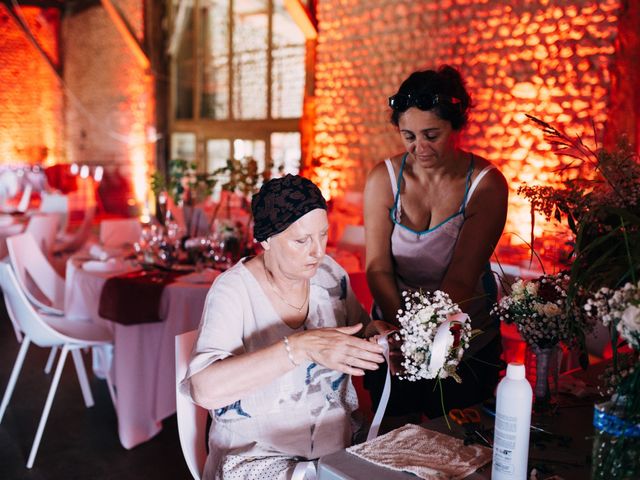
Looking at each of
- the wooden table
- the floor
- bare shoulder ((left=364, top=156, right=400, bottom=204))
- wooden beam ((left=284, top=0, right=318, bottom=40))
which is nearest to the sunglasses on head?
bare shoulder ((left=364, top=156, right=400, bottom=204))

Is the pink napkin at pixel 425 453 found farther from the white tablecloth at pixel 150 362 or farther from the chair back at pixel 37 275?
the chair back at pixel 37 275

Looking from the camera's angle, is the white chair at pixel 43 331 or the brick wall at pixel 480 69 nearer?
the white chair at pixel 43 331

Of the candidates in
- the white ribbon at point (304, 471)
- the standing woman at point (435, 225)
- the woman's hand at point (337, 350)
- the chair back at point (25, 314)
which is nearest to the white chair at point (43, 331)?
the chair back at point (25, 314)

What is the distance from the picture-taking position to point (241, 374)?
4.94 ft

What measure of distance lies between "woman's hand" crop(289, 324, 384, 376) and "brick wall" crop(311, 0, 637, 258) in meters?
4.22

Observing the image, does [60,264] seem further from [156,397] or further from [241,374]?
[241,374]

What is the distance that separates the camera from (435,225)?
2.04 meters

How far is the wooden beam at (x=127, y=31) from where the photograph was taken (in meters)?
10.9

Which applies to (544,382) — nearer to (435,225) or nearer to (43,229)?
(435,225)

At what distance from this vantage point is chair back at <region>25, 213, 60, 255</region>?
6090mm

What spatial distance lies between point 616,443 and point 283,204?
931 millimetres

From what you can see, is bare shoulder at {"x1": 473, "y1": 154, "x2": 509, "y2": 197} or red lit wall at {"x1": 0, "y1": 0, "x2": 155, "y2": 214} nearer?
bare shoulder at {"x1": 473, "y1": 154, "x2": 509, "y2": 197}

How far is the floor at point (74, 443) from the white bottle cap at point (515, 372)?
229 centimetres

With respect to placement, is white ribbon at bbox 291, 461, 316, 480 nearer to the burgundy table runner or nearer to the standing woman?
the standing woman
